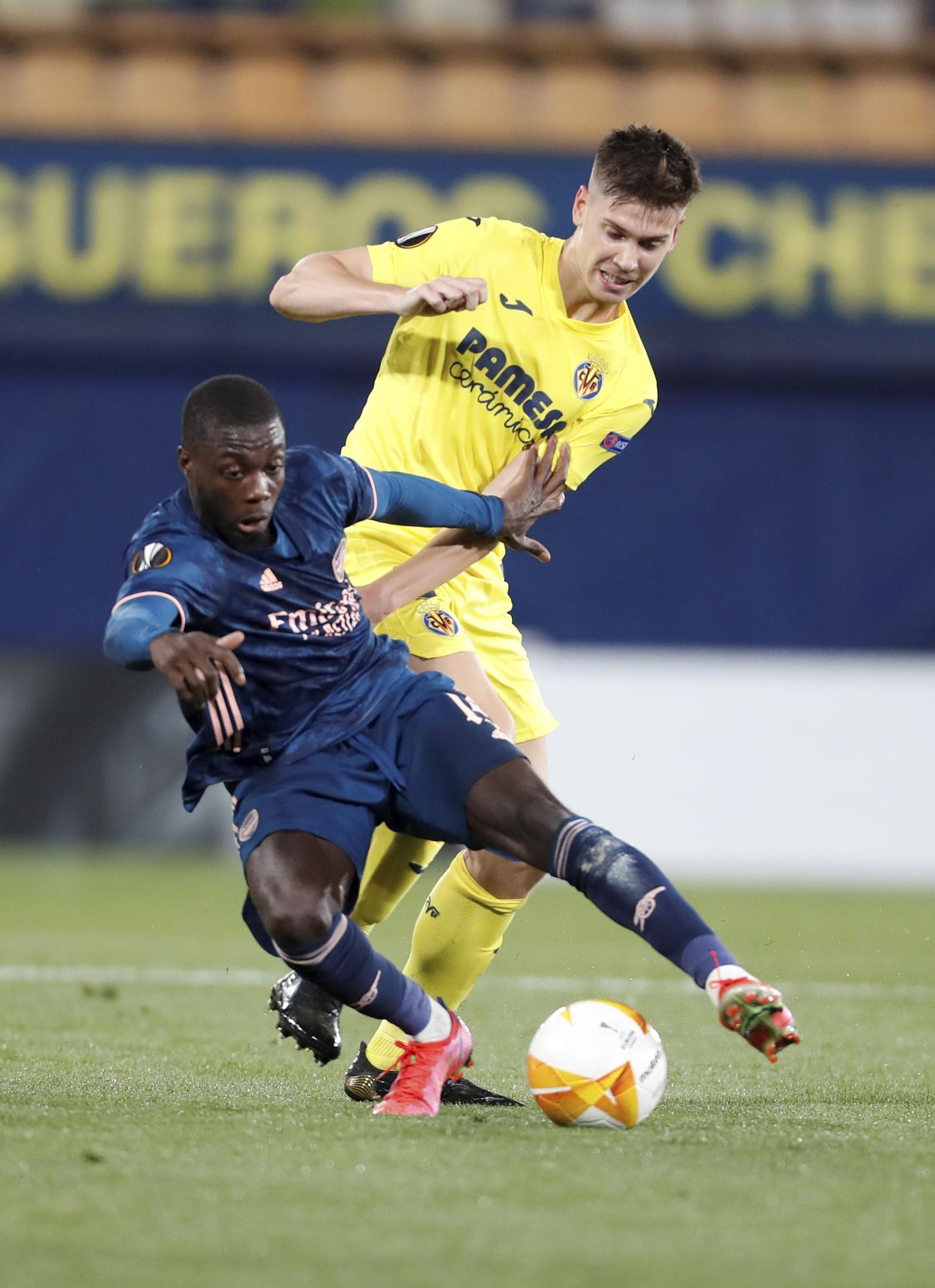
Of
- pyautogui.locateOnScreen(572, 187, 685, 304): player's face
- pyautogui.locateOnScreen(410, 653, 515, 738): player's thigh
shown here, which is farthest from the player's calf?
pyautogui.locateOnScreen(572, 187, 685, 304): player's face

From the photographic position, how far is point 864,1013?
5.92 metres

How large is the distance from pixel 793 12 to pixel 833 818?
682 centimetres

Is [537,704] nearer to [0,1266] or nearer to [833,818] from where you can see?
[0,1266]

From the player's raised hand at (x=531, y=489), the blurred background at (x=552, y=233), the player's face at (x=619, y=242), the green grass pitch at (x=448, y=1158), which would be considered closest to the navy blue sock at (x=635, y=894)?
the green grass pitch at (x=448, y=1158)

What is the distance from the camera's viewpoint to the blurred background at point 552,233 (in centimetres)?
1233

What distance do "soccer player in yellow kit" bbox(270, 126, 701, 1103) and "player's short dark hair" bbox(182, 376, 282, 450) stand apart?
596 mm

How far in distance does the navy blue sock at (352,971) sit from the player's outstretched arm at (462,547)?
92 cm

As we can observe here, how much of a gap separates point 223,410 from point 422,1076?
4.62ft

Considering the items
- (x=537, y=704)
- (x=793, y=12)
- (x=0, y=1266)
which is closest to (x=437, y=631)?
(x=537, y=704)

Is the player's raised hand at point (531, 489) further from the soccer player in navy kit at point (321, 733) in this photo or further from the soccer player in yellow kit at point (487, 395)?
the soccer player in navy kit at point (321, 733)

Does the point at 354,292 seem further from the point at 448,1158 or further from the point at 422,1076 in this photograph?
the point at 448,1158

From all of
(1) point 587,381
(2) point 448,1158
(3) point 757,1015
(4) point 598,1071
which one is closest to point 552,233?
(1) point 587,381

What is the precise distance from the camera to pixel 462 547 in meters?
4.39

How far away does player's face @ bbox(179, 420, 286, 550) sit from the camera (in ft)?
12.0
